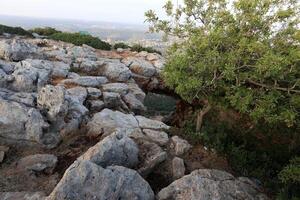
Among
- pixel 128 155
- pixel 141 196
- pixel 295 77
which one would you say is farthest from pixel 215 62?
pixel 141 196

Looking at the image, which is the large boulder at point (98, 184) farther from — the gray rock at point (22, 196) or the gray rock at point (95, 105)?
the gray rock at point (95, 105)

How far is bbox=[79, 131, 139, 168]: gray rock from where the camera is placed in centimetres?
1341

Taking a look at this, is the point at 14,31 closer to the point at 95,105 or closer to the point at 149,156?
the point at 95,105

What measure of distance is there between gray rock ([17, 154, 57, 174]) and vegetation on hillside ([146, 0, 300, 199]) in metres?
5.86

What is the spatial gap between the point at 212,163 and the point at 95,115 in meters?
6.12

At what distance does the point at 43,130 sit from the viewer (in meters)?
16.1

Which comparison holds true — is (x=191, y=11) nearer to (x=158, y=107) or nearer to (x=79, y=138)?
(x=79, y=138)

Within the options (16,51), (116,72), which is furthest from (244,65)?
(16,51)

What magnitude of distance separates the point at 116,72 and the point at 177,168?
520 inches

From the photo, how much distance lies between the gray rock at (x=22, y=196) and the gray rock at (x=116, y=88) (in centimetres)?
1115

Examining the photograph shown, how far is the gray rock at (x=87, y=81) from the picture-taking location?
23.2m

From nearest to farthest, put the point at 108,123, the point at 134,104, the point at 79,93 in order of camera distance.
A: the point at 108,123 < the point at 79,93 < the point at 134,104

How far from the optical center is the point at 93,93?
71.4 feet

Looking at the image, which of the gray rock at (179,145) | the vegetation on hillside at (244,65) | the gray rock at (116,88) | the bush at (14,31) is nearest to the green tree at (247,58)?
the vegetation on hillside at (244,65)
